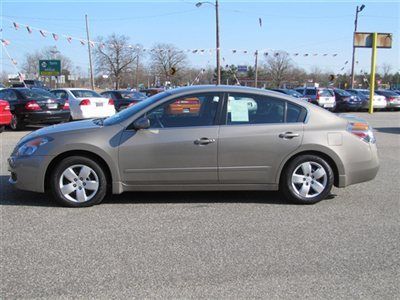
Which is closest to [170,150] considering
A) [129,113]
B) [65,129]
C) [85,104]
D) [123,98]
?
[129,113]

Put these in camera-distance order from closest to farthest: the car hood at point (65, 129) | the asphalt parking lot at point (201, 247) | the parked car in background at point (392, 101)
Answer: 1. the asphalt parking lot at point (201, 247)
2. the car hood at point (65, 129)
3. the parked car in background at point (392, 101)

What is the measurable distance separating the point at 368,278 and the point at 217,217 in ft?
6.45

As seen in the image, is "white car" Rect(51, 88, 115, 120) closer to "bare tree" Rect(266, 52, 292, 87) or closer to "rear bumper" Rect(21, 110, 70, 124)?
"rear bumper" Rect(21, 110, 70, 124)

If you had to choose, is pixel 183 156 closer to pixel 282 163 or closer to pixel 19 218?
pixel 282 163

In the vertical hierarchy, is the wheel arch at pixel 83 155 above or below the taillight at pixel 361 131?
below

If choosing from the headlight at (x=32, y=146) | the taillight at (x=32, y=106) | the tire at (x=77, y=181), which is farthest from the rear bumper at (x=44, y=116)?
the tire at (x=77, y=181)

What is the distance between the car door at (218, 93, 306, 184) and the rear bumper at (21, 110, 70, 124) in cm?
1029

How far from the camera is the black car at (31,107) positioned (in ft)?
46.5

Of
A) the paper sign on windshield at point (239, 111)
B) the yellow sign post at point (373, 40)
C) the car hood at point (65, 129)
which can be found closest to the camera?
the car hood at point (65, 129)

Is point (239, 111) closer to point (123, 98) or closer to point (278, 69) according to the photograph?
point (123, 98)

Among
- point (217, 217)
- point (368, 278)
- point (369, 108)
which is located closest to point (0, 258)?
point (217, 217)

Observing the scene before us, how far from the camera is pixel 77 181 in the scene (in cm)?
543

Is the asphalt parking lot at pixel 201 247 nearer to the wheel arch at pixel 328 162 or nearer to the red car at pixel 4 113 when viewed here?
the wheel arch at pixel 328 162

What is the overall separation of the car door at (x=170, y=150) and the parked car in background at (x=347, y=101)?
2464cm
